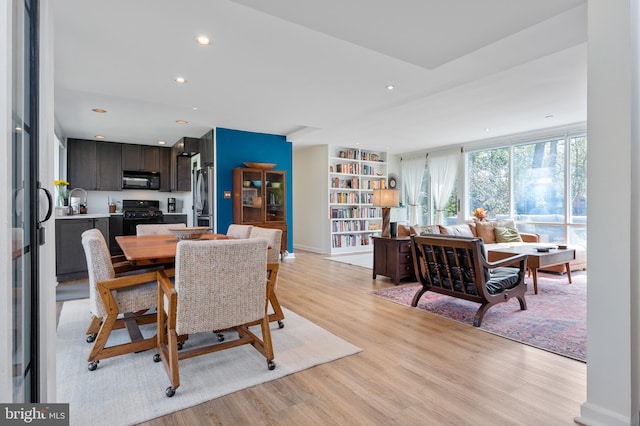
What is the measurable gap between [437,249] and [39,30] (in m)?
3.17

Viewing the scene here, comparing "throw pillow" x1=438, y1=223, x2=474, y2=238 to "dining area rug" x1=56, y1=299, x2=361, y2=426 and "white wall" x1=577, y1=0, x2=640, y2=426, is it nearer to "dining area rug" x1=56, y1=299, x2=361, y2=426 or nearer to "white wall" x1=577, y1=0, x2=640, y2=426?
Answer: "dining area rug" x1=56, y1=299, x2=361, y2=426

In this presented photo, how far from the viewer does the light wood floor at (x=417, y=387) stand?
1677 millimetres

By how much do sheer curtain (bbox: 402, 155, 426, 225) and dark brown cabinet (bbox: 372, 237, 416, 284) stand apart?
4.06 m

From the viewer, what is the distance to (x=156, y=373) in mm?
2105

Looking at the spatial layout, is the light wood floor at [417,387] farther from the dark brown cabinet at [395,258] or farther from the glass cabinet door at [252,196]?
the glass cabinet door at [252,196]

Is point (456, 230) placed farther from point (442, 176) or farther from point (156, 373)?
point (156, 373)

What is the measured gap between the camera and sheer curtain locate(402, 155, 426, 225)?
8.35m

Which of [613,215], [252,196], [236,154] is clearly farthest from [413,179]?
[613,215]

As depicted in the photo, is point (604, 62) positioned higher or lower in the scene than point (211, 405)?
higher

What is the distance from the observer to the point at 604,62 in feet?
5.30

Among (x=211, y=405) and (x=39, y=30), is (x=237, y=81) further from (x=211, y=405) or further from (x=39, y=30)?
(x=211, y=405)

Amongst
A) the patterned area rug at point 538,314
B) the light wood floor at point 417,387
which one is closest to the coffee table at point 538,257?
the patterned area rug at point 538,314

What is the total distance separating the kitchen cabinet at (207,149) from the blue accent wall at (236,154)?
147mm

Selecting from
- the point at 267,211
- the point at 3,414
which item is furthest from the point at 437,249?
the point at 267,211
